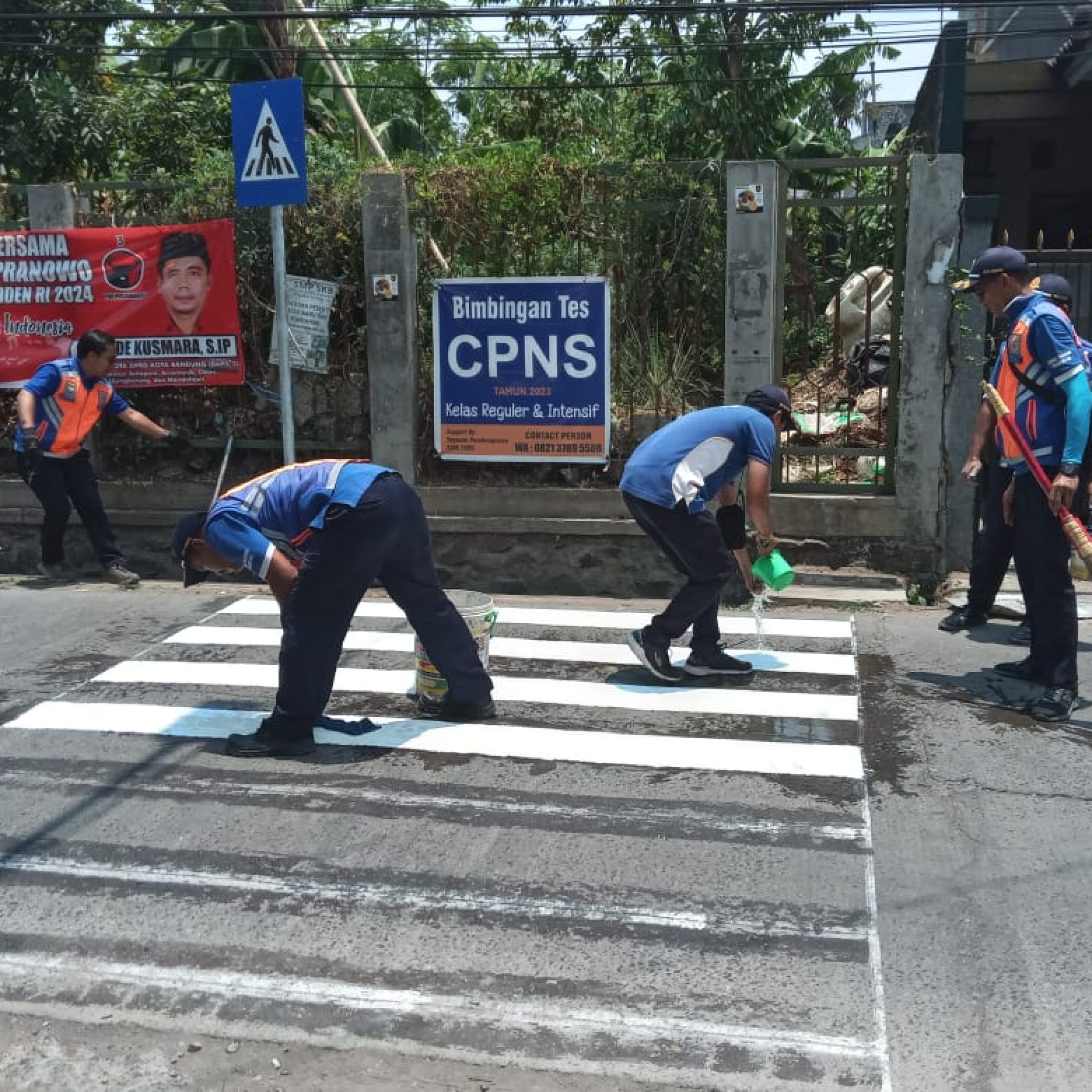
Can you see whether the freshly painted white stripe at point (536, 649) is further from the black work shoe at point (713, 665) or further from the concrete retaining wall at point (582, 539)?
the concrete retaining wall at point (582, 539)

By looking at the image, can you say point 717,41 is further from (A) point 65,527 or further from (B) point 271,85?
(A) point 65,527

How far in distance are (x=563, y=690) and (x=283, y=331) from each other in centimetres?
348

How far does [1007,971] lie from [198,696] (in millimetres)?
4273

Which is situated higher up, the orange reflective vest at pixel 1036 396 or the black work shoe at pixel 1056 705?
the orange reflective vest at pixel 1036 396

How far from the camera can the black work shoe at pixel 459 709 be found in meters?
6.04

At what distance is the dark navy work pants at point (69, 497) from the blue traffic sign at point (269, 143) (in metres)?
2.49

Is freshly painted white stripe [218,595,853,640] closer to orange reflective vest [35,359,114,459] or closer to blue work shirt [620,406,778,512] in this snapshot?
blue work shirt [620,406,778,512]

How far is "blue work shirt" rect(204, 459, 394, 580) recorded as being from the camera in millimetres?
5148

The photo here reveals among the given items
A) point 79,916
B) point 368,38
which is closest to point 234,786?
point 79,916

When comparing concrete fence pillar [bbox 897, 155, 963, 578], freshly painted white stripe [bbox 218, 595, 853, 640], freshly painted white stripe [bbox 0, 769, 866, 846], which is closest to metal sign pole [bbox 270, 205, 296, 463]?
freshly painted white stripe [bbox 218, 595, 853, 640]

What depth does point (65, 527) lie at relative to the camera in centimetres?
945

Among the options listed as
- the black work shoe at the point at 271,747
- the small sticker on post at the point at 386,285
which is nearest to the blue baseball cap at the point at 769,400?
the black work shoe at the point at 271,747

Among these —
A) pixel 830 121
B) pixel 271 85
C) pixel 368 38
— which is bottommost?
pixel 271 85

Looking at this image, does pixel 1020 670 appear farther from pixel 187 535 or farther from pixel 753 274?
pixel 187 535
